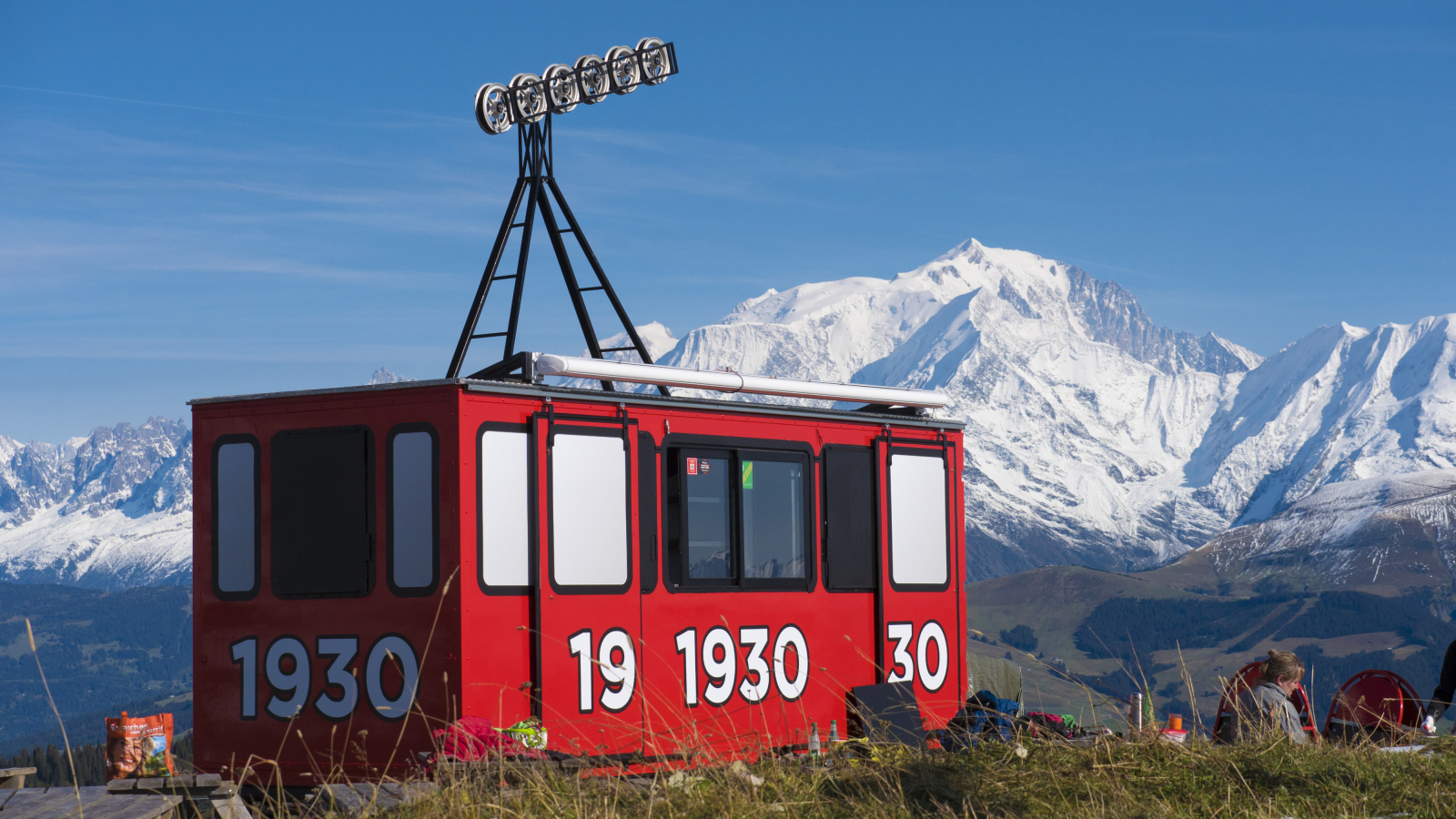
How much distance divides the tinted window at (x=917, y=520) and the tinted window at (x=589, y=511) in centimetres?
282

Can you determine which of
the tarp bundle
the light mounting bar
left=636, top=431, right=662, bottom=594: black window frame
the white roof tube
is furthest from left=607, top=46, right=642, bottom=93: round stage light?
the tarp bundle

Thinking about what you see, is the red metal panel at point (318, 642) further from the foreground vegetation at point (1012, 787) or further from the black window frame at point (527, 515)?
the foreground vegetation at point (1012, 787)

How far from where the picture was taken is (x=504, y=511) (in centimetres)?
881

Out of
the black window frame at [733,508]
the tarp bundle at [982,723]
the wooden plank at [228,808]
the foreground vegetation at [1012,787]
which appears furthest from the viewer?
the black window frame at [733,508]

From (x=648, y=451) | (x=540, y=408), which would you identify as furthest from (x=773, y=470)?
(x=540, y=408)

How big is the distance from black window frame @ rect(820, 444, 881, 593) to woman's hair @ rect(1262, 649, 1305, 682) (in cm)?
313

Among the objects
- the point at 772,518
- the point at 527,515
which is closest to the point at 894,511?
the point at 772,518

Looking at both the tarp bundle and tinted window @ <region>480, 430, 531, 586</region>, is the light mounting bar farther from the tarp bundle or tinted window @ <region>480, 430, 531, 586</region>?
the tarp bundle

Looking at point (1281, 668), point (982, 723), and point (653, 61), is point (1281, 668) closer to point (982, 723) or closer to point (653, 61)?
point (982, 723)

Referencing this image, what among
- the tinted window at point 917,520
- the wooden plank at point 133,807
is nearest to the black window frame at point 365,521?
the wooden plank at point 133,807

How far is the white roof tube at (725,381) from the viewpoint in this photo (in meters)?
9.24

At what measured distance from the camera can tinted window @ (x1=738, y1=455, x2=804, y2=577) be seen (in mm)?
10258

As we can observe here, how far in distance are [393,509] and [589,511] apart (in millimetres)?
1280

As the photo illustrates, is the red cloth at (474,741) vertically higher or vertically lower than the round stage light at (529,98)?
lower
